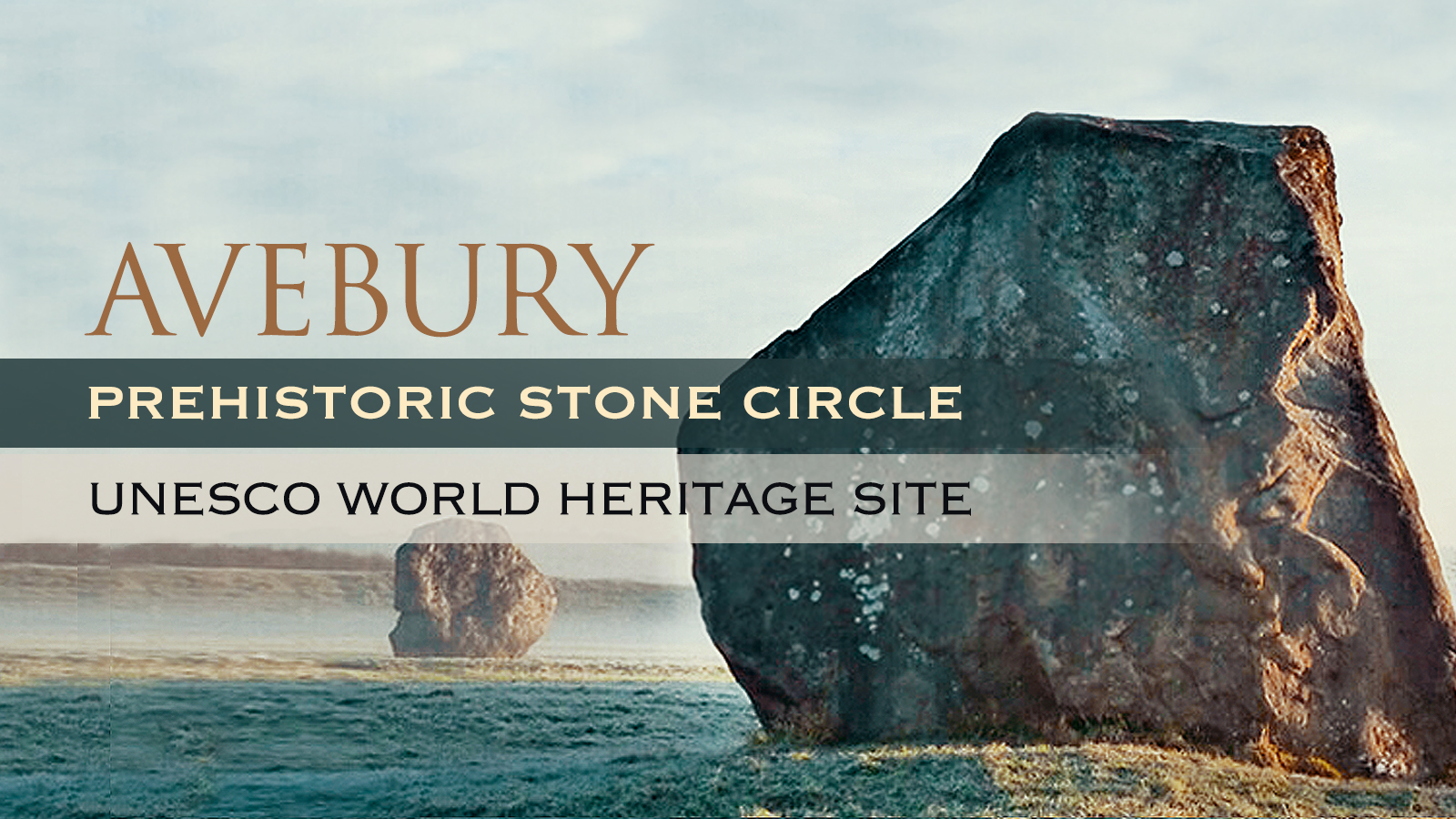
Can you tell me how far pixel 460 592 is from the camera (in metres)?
32.1

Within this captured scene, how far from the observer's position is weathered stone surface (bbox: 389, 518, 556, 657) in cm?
3186

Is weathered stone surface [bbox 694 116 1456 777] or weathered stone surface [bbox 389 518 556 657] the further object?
weathered stone surface [bbox 389 518 556 657]

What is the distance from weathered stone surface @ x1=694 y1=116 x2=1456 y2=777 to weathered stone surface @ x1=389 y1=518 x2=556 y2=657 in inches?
735

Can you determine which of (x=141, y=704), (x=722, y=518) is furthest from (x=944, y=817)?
(x=141, y=704)

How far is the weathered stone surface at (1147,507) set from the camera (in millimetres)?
13336

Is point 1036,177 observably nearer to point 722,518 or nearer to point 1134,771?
point 722,518

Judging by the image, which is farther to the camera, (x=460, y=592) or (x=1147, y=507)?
(x=460, y=592)

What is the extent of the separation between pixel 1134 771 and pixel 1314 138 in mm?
6472

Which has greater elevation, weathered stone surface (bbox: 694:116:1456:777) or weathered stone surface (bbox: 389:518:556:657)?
weathered stone surface (bbox: 694:116:1456:777)

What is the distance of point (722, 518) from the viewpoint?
1417cm

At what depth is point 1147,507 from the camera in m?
13.5

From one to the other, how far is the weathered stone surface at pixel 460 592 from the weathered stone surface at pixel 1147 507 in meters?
18.7

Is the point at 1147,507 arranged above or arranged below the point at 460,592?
above

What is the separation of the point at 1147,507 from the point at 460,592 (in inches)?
822
